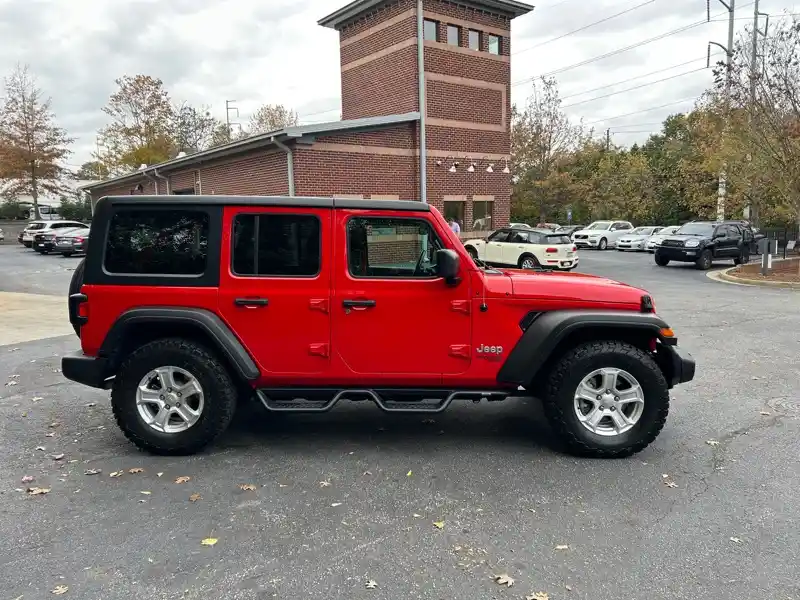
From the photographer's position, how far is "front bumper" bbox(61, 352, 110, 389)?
4.40 m

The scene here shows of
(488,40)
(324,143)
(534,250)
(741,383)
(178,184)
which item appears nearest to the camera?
(741,383)

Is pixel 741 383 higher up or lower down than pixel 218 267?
lower down

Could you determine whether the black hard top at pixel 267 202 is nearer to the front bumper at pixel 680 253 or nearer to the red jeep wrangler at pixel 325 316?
the red jeep wrangler at pixel 325 316

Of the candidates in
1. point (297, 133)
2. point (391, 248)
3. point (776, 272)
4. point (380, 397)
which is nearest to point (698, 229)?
point (776, 272)

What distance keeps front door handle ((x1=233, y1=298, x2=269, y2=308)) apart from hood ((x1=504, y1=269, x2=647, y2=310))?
1792 mm

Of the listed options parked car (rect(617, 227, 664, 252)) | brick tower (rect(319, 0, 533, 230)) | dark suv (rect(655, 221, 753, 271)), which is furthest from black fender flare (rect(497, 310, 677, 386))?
parked car (rect(617, 227, 664, 252))

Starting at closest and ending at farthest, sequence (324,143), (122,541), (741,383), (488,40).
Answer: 1. (122,541)
2. (741,383)
3. (324,143)
4. (488,40)

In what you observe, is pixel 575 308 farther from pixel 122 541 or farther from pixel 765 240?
pixel 765 240

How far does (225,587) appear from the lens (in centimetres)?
284

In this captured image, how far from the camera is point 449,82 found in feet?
68.2

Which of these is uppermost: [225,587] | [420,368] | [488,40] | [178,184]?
[488,40]

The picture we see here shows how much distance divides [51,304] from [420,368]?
1100 cm

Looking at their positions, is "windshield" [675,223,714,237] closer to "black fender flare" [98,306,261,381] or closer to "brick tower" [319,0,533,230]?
"brick tower" [319,0,533,230]

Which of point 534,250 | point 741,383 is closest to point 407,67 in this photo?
point 534,250
